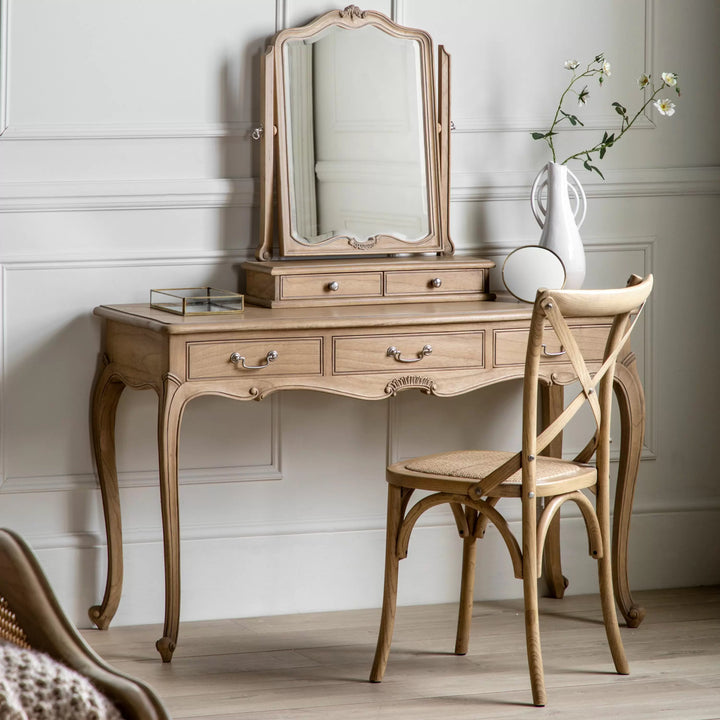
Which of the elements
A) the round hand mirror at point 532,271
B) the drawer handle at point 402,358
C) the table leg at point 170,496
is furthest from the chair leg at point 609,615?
the table leg at point 170,496

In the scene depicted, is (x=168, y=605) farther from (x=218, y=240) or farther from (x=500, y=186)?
(x=500, y=186)

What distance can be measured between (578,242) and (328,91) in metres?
0.81

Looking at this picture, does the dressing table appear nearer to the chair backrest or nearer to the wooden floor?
the wooden floor

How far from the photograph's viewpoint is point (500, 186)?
3.47 m

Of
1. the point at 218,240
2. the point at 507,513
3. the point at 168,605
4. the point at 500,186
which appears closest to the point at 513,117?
the point at 500,186

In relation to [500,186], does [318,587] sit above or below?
below

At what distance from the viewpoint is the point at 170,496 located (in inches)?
112

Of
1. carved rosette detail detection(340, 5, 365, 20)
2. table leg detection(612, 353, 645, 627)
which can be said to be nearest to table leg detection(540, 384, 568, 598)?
table leg detection(612, 353, 645, 627)

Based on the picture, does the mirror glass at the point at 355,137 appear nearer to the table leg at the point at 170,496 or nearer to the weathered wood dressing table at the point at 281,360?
the weathered wood dressing table at the point at 281,360

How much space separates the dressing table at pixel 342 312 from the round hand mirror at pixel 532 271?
84 mm

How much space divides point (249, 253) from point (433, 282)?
20.2 inches

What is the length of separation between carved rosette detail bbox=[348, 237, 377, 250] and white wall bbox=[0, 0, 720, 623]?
0.29 meters

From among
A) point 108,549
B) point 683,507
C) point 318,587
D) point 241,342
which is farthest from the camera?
point 683,507

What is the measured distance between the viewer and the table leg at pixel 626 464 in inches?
127
